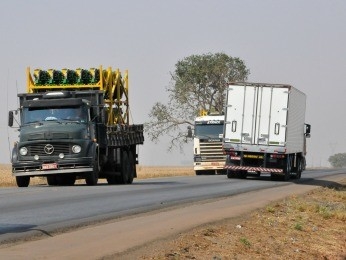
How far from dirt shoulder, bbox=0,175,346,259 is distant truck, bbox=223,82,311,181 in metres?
17.0

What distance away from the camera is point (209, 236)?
14008mm

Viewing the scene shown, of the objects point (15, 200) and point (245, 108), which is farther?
point (245, 108)

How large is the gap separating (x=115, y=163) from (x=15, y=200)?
10.3 m

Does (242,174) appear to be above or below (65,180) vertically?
above

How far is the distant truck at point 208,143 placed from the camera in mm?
49906

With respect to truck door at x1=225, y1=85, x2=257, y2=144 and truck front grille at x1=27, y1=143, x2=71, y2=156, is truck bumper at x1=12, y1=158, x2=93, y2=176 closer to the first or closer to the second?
truck front grille at x1=27, y1=143, x2=71, y2=156

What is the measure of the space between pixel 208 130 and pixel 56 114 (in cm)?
2126

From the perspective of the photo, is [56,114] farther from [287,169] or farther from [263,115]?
[287,169]

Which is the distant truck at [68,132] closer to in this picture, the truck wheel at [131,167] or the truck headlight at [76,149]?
the truck headlight at [76,149]

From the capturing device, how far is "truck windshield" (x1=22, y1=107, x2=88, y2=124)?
29.5 metres

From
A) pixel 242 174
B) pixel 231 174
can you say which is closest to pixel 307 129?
pixel 242 174

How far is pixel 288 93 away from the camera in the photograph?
3866cm

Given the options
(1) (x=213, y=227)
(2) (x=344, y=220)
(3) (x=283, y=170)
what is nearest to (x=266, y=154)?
(3) (x=283, y=170)

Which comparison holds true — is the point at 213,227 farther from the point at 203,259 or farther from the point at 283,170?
the point at 283,170
